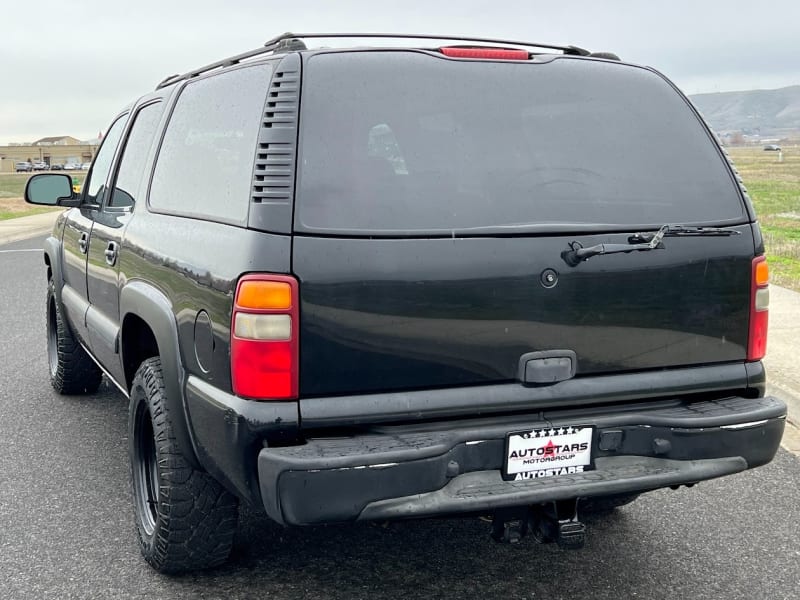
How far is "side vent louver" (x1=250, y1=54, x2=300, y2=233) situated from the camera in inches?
111

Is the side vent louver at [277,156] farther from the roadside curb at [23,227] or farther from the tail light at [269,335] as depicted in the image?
the roadside curb at [23,227]

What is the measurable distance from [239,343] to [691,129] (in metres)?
1.82

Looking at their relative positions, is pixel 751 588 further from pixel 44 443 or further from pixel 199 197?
pixel 44 443

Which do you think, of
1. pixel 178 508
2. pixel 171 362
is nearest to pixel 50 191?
pixel 171 362

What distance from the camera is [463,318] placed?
293 centimetres

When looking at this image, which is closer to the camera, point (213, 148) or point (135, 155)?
point (213, 148)

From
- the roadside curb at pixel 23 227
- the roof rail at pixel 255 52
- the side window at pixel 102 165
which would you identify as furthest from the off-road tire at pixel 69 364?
the roadside curb at pixel 23 227

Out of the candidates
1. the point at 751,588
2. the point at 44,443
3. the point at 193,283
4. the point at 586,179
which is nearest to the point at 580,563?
the point at 751,588

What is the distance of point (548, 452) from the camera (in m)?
2.99

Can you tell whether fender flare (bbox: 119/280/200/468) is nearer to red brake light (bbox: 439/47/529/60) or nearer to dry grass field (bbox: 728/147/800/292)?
→ red brake light (bbox: 439/47/529/60)

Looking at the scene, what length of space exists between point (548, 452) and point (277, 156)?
1.26 meters

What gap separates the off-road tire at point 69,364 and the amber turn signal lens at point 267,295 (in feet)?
11.1

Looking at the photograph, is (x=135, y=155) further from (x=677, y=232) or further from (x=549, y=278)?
(x=677, y=232)

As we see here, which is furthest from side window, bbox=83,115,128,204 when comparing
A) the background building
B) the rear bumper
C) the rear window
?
the background building
